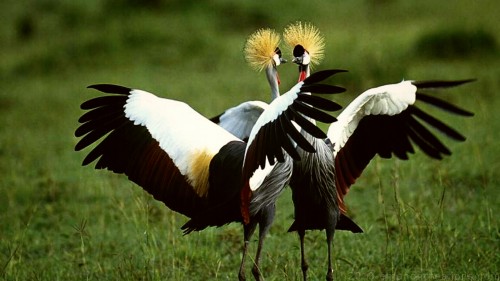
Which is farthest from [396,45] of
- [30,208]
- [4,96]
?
[30,208]

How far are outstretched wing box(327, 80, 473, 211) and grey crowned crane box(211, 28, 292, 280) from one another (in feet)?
1.17

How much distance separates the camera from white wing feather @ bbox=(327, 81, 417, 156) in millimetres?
4145

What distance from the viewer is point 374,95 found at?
417cm

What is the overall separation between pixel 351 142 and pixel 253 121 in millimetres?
638

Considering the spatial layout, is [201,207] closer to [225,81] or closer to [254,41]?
[254,41]

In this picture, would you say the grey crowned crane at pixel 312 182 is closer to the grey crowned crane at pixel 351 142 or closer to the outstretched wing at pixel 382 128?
the grey crowned crane at pixel 351 142

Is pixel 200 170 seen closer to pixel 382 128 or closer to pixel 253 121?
pixel 253 121

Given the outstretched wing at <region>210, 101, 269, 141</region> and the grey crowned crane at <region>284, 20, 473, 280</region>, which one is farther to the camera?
the outstretched wing at <region>210, 101, 269, 141</region>

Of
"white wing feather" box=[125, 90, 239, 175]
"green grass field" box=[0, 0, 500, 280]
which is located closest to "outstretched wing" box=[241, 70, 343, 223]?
"white wing feather" box=[125, 90, 239, 175]

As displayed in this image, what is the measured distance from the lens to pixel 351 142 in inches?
174

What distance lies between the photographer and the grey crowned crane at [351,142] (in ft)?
13.6

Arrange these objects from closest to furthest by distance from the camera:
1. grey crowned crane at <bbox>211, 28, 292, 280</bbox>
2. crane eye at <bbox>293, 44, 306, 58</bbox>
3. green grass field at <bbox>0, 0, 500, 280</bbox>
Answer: grey crowned crane at <bbox>211, 28, 292, 280</bbox> → crane eye at <bbox>293, 44, 306, 58</bbox> → green grass field at <bbox>0, 0, 500, 280</bbox>

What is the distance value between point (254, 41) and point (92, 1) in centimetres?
810

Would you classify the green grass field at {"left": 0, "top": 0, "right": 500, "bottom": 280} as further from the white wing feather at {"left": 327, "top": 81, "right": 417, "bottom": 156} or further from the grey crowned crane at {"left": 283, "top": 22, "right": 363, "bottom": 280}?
the white wing feather at {"left": 327, "top": 81, "right": 417, "bottom": 156}
